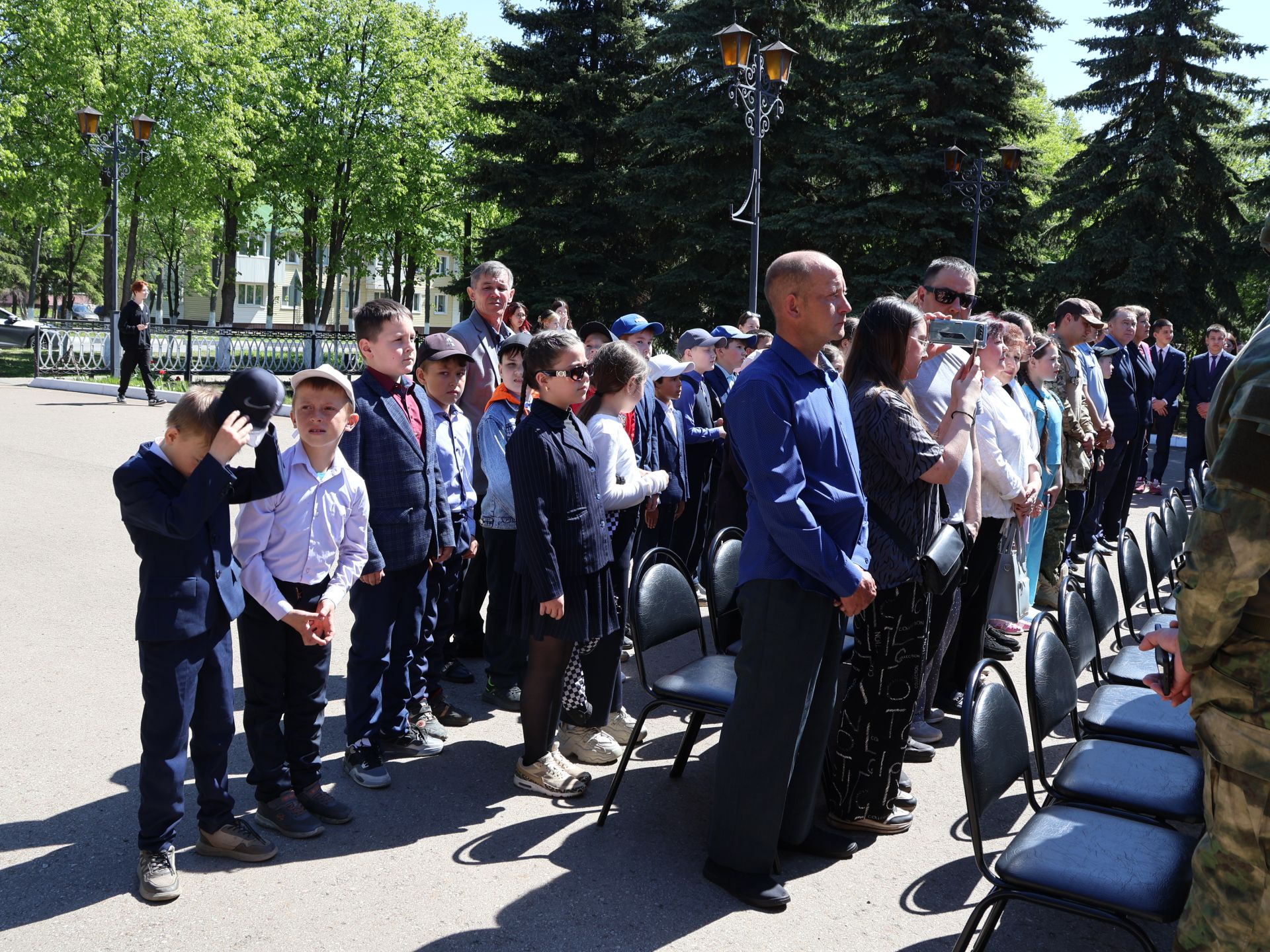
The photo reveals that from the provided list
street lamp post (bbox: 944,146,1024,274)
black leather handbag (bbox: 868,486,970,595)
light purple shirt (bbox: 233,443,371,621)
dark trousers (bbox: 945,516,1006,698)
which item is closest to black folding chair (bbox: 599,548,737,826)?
black leather handbag (bbox: 868,486,970,595)

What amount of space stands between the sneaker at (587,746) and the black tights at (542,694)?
1.18ft

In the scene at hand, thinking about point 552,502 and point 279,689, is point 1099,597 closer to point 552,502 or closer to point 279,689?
point 552,502

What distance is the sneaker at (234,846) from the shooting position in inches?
143

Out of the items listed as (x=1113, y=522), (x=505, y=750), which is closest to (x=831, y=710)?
(x=505, y=750)

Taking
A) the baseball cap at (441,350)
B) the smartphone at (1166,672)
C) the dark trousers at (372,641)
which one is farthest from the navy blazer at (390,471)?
the smartphone at (1166,672)

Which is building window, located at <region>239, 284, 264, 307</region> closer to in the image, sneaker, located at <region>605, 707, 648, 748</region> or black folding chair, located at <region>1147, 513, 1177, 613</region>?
sneaker, located at <region>605, 707, 648, 748</region>

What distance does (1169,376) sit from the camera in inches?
538

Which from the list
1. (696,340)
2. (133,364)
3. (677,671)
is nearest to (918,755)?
(677,671)

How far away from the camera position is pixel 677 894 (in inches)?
139

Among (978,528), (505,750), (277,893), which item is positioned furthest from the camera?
(978,528)

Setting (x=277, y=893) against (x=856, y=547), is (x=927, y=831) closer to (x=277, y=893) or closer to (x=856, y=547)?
(x=856, y=547)

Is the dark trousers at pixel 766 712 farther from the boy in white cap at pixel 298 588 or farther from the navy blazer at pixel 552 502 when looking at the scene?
the boy in white cap at pixel 298 588

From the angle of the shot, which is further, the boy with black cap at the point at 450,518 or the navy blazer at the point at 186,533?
the boy with black cap at the point at 450,518

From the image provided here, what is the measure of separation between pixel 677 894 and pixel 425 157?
35.2m
